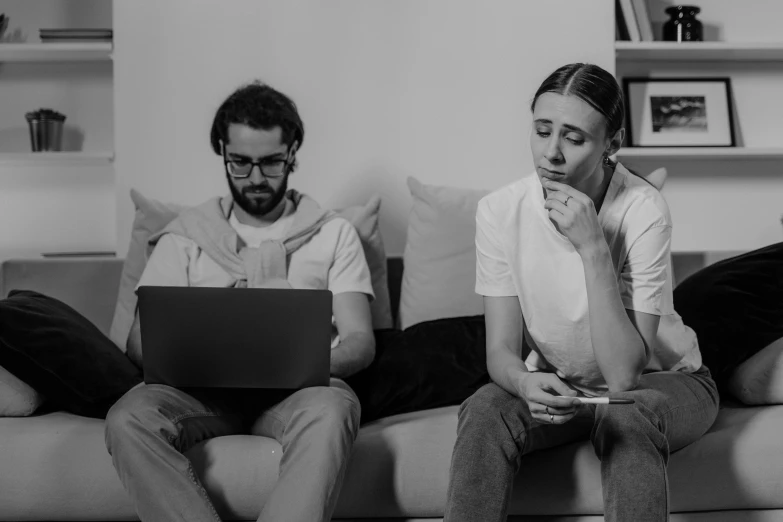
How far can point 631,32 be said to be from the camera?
2.80 meters

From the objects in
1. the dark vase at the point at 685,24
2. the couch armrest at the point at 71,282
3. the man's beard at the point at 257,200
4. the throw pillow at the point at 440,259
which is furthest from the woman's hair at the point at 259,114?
the dark vase at the point at 685,24

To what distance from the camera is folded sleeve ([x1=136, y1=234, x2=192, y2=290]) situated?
209cm

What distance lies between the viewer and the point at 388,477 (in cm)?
171

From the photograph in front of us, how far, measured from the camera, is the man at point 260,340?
5.11ft

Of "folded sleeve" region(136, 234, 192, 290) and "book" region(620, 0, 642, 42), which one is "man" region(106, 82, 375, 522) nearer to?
"folded sleeve" region(136, 234, 192, 290)

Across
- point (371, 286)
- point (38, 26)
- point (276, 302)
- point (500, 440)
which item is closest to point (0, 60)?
point (38, 26)

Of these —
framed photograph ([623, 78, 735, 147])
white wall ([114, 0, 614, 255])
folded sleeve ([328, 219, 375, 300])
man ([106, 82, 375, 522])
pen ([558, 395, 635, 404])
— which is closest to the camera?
pen ([558, 395, 635, 404])

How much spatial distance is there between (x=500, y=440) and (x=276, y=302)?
455mm

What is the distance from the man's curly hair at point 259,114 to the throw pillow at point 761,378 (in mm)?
1188

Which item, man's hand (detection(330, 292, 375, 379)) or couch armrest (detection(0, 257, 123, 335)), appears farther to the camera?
couch armrest (detection(0, 257, 123, 335))

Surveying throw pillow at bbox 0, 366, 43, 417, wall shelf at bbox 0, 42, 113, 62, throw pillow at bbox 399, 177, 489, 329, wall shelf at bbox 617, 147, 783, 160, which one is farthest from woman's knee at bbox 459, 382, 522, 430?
wall shelf at bbox 0, 42, 113, 62

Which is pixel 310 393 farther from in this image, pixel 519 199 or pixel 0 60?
pixel 0 60

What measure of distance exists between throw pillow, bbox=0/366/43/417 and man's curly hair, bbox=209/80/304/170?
28.7 inches

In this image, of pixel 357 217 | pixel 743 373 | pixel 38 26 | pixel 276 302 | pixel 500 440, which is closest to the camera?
pixel 500 440
